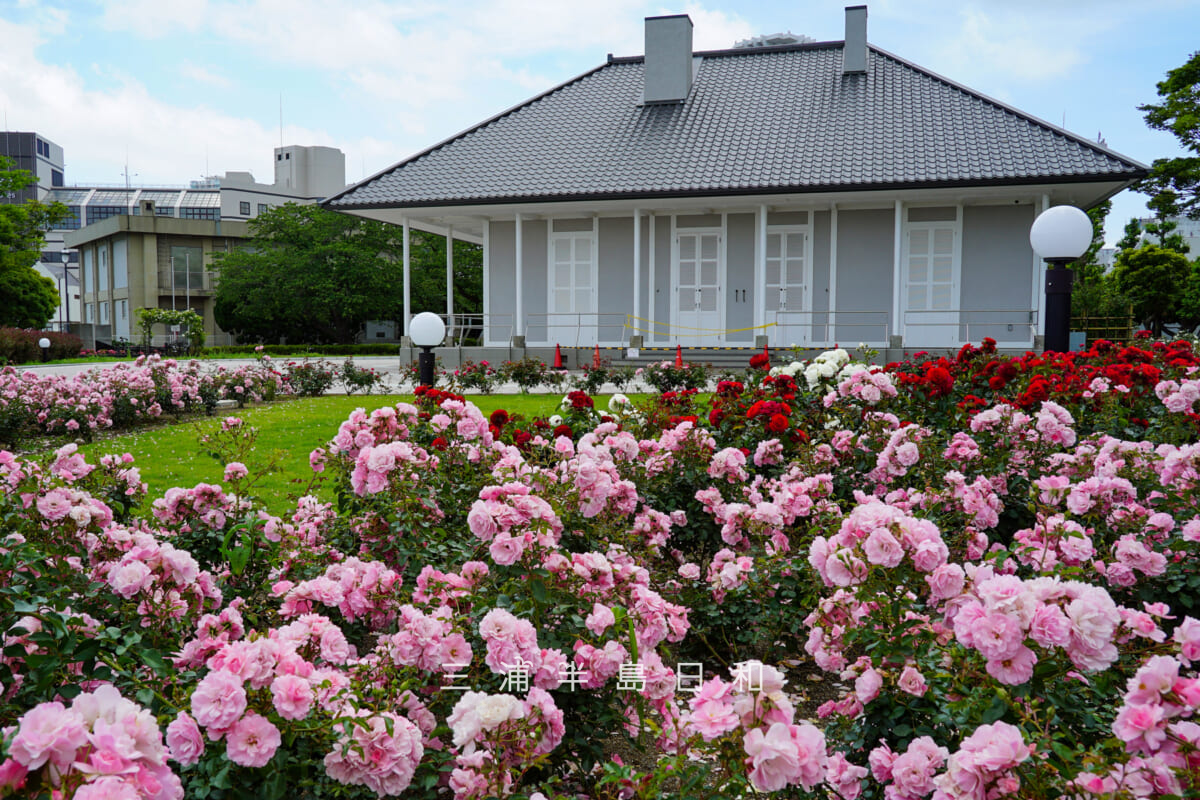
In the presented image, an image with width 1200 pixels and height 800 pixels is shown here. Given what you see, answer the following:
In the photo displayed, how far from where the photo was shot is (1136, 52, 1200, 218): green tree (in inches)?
1064

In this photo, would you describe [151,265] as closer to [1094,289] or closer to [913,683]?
[1094,289]

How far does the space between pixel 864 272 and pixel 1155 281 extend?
56.9 feet

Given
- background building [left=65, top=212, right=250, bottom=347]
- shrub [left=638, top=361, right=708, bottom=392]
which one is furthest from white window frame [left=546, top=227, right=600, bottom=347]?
background building [left=65, top=212, right=250, bottom=347]

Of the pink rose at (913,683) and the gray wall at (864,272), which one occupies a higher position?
the gray wall at (864,272)

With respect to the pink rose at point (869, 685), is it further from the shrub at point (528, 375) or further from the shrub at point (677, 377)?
the shrub at point (528, 375)

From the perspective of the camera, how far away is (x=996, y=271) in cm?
1700

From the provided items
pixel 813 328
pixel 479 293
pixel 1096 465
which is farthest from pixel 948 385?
pixel 479 293

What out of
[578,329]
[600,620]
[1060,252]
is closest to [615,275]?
[578,329]

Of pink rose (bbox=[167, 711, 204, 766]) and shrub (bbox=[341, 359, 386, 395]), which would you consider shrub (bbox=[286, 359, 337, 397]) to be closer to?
shrub (bbox=[341, 359, 386, 395])

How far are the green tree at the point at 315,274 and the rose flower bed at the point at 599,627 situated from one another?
3817cm

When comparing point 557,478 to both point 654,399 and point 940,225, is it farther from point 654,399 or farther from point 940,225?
point 940,225

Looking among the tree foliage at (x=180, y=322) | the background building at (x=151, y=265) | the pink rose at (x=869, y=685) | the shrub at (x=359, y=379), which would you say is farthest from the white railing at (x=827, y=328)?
the background building at (x=151, y=265)

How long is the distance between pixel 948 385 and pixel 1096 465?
1.66 meters

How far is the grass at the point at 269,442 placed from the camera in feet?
19.9
